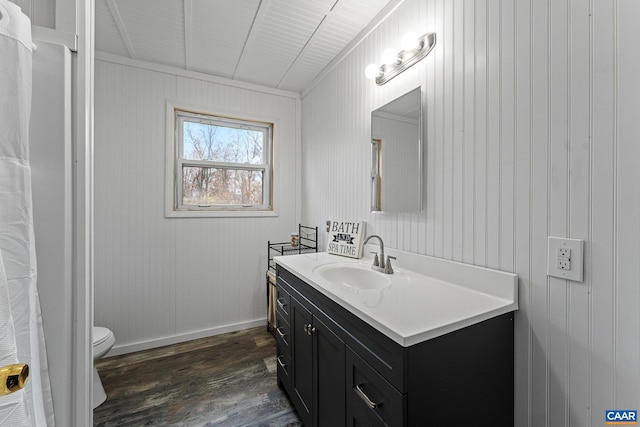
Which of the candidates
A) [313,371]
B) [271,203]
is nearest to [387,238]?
[313,371]

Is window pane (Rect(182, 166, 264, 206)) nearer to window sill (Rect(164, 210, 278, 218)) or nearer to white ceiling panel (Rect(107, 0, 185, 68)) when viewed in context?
window sill (Rect(164, 210, 278, 218))

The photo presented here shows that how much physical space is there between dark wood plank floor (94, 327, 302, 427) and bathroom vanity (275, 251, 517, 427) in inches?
16.7

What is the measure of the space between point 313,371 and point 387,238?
0.86 metres

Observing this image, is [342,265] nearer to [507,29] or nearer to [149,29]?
[507,29]

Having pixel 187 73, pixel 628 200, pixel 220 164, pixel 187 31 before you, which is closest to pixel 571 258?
pixel 628 200

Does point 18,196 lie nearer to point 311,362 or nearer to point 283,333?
point 311,362

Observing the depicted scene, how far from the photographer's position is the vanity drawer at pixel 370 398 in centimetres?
77

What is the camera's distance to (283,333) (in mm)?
1704

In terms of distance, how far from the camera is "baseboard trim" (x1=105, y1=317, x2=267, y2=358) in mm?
2205

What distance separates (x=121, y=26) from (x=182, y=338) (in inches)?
97.8

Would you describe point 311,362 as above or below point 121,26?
below

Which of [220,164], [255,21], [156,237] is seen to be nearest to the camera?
[255,21]

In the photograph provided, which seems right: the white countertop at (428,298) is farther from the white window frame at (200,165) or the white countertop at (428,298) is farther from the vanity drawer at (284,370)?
the white window frame at (200,165)

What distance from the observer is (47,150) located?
0.73 metres
